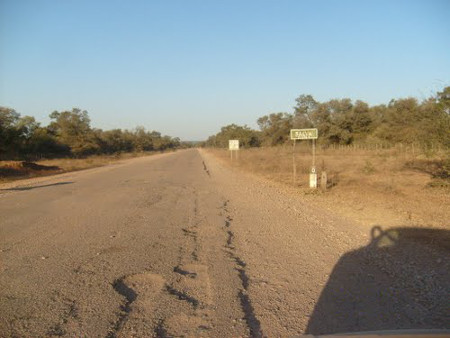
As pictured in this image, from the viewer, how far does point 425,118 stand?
13977 millimetres

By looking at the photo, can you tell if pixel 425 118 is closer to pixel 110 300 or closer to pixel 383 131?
pixel 110 300

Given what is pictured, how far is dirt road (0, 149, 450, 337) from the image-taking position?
12.2ft

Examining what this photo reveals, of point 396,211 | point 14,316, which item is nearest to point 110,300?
point 14,316

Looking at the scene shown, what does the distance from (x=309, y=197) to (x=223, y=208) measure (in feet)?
12.2

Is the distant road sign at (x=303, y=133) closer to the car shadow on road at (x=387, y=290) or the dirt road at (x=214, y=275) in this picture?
the dirt road at (x=214, y=275)

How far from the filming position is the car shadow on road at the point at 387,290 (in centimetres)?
367

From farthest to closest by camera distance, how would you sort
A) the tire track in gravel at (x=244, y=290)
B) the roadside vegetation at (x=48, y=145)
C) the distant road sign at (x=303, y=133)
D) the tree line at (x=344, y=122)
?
the tree line at (x=344, y=122)
the roadside vegetation at (x=48, y=145)
the distant road sign at (x=303, y=133)
the tire track in gravel at (x=244, y=290)

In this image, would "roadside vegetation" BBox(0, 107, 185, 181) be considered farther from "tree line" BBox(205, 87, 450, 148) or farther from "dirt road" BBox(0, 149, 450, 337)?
"tree line" BBox(205, 87, 450, 148)

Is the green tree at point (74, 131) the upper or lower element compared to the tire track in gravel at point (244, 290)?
upper

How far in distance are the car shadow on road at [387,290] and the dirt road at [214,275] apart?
2 centimetres

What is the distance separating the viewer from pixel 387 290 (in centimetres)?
450

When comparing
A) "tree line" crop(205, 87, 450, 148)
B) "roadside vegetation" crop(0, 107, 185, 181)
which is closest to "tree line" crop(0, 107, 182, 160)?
"roadside vegetation" crop(0, 107, 185, 181)

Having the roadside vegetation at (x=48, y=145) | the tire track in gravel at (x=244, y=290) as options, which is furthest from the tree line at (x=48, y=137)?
the tire track in gravel at (x=244, y=290)

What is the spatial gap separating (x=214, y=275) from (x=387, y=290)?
2.27 m
